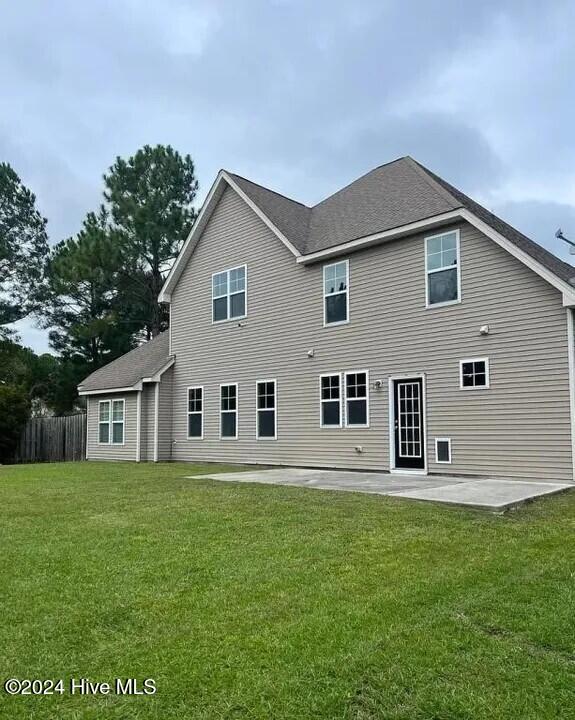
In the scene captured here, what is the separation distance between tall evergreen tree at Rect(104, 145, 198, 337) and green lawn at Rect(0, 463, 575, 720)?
22760 millimetres

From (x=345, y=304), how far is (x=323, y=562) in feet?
29.6

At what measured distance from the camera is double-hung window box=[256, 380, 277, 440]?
48.4ft

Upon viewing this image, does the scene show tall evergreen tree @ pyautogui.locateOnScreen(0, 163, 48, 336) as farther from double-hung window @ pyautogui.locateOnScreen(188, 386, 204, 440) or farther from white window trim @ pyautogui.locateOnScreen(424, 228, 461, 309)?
white window trim @ pyautogui.locateOnScreen(424, 228, 461, 309)

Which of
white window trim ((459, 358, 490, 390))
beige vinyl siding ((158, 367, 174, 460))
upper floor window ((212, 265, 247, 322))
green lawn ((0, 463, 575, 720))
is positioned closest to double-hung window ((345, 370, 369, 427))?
white window trim ((459, 358, 490, 390))

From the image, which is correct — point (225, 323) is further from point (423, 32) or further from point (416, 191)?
point (423, 32)

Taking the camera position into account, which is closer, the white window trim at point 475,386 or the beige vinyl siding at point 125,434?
the white window trim at point 475,386

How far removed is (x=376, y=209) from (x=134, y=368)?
30.2ft

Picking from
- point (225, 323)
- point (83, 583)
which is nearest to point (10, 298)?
point (225, 323)

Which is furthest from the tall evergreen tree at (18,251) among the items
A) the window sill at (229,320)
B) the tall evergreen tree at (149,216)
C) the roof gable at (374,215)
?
the window sill at (229,320)

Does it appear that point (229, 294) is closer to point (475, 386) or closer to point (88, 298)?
point (475, 386)

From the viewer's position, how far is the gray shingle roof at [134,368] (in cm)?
1781

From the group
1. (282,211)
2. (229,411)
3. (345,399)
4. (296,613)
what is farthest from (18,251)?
(296,613)

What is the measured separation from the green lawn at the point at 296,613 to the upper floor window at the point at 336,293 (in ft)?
23.3

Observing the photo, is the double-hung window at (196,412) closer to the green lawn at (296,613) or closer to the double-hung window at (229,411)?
the double-hung window at (229,411)
